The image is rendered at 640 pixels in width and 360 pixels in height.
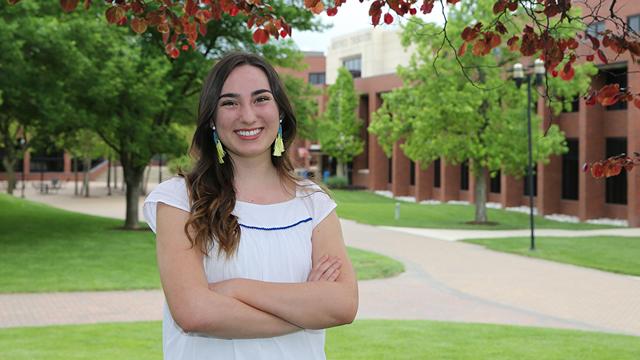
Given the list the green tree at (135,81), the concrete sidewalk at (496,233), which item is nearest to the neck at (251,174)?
the green tree at (135,81)

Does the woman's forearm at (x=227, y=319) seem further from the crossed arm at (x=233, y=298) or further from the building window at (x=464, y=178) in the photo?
the building window at (x=464, y=178)

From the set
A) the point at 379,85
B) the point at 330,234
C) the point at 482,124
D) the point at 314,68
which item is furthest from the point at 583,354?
the point at 314,68

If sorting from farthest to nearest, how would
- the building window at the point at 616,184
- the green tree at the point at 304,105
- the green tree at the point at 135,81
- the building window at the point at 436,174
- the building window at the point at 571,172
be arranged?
the building window at the point at 436,174 → the building window at the point at 571,172 → the building window at the point at 616,184 → the green tree at the point at 304,105 → the green tree at the point at 135,81

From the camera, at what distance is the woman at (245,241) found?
10.00 ft

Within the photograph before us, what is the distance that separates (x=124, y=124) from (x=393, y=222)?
13.2 m

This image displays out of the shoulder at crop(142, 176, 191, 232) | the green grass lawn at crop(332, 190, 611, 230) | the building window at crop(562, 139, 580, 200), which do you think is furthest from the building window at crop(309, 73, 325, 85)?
the shoulder at crop(142, 176, 191, 232)

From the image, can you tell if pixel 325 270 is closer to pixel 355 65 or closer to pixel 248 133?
pixel 248 133

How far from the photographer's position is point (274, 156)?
3426 millimetres

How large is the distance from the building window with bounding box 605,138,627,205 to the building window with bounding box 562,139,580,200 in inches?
71.9

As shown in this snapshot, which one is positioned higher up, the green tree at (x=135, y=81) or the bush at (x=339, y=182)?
the green tree at (x=135, y=81)

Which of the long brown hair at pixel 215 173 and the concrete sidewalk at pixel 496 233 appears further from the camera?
the concrete sidewalk at pixel 496 233

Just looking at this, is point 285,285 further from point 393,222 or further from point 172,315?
point 393,222

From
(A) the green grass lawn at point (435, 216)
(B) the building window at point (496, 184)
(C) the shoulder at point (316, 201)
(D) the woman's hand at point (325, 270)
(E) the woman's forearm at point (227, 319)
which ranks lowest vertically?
(A) the green grass lawn at point (435, 216)

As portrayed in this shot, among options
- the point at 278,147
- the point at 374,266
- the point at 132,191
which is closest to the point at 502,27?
the point at 278,147
